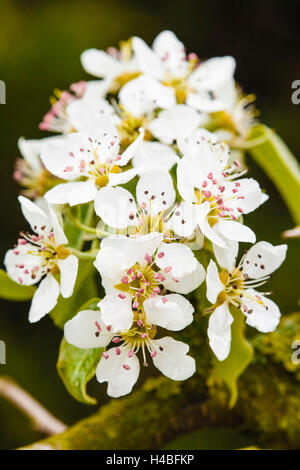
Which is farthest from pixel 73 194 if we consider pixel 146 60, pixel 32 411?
pixel 32 411

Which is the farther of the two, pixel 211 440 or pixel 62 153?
pixel 211 440

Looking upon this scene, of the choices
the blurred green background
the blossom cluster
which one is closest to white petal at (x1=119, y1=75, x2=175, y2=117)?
the blossom cluster

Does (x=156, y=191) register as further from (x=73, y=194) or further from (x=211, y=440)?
(x=211, y=440)

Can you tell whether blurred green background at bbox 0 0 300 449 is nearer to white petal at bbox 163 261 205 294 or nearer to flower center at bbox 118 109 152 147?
Result: flower center at bbox 118 109 152 147

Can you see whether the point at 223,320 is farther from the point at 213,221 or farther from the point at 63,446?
the point at 63,446

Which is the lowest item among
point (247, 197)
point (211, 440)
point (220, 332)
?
point (211, 440)
